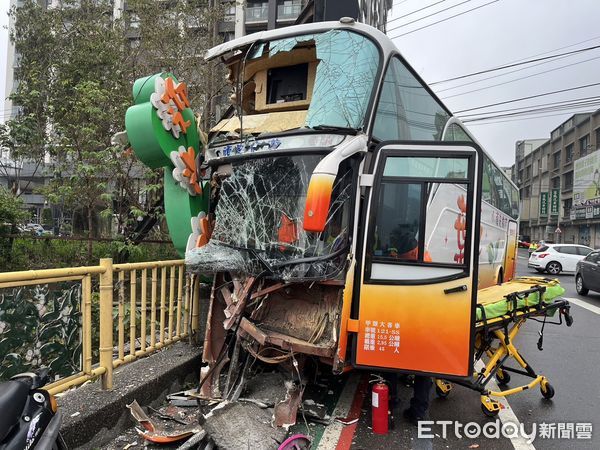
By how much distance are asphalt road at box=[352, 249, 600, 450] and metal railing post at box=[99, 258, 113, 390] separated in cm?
215

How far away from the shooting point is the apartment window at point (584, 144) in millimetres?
41569

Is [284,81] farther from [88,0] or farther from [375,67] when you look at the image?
[88,0]

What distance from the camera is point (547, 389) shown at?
189 inches

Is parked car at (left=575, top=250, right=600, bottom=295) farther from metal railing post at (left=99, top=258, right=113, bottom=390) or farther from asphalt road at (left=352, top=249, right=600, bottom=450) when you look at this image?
metal railing post at (left=99, top=258, right=113, bottom=390)

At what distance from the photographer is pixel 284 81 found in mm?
5492

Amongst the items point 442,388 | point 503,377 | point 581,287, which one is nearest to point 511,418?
point 442,388

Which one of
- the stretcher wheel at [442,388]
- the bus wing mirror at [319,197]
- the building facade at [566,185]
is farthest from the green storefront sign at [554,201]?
the bus wing mirror at [319,197]

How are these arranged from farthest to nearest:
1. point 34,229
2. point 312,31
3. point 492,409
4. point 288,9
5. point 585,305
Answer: point 288,9
point 34,229
point 585,305
point 312,31
point 492,409

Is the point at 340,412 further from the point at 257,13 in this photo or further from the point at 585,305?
the point at 257,13

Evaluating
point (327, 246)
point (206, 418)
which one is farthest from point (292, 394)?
point (327, 246)

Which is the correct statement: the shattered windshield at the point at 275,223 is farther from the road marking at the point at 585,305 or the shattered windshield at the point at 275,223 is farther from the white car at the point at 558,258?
the white car at the point at 558,258

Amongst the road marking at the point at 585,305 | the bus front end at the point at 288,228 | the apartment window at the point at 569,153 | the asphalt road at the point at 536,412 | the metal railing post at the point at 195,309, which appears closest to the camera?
the asphalt road at the point at 536,412

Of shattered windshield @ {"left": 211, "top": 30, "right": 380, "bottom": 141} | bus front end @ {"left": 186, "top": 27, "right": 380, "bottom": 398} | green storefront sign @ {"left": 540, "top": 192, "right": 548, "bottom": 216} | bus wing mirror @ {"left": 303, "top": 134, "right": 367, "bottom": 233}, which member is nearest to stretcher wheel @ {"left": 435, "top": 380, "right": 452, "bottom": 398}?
bus front end @ {"left": 186, "top": 27, "right": 380, "bottom": 398}

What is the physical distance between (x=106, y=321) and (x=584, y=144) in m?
49.3
